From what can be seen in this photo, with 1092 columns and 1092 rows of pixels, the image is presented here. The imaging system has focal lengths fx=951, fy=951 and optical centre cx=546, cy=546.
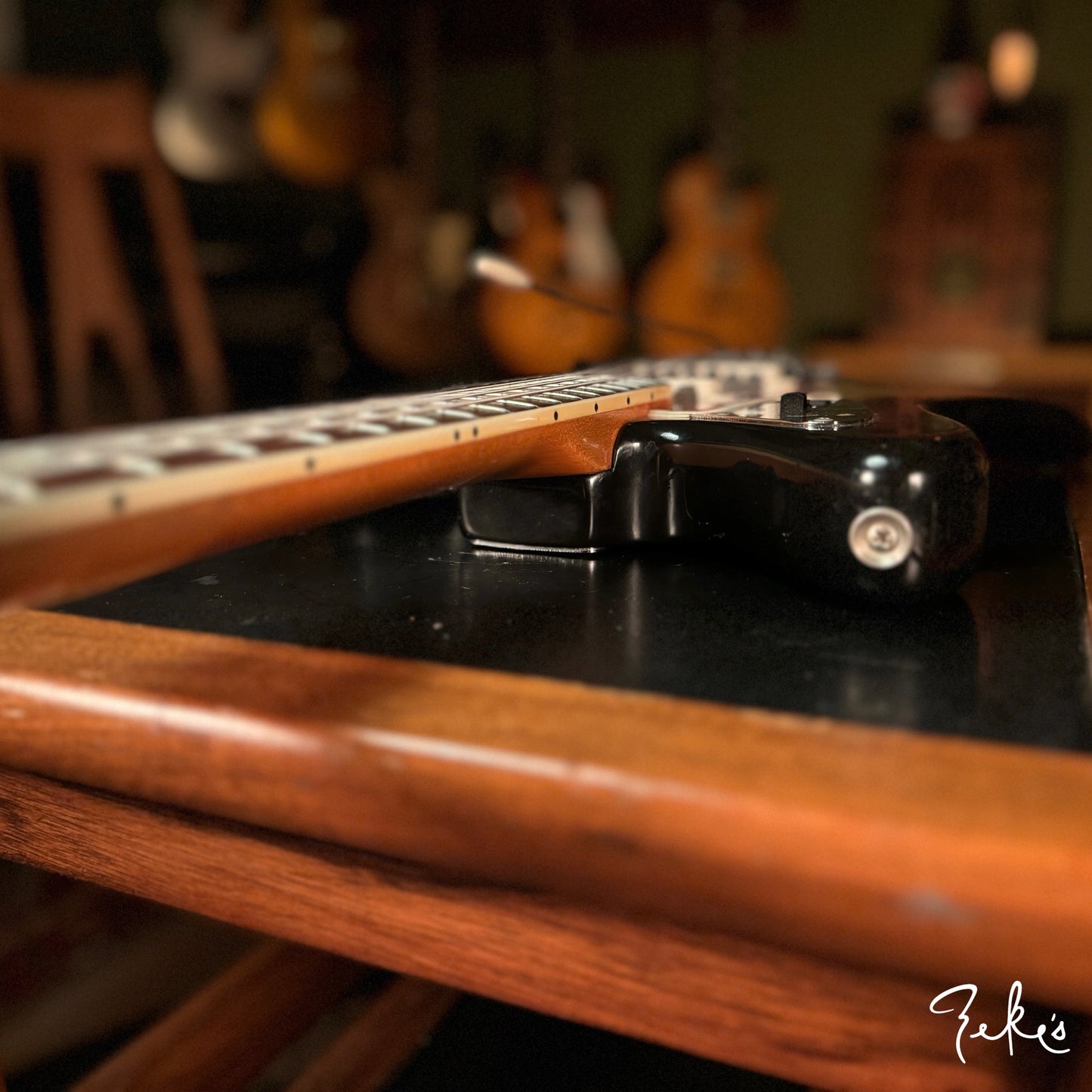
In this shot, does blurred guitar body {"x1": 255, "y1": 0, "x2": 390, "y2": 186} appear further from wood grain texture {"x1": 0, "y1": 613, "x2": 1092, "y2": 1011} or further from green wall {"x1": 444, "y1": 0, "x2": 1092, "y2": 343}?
wood grain texture {"x1": 0, "y1": 613, "x2": 1092, "y2": 1011}

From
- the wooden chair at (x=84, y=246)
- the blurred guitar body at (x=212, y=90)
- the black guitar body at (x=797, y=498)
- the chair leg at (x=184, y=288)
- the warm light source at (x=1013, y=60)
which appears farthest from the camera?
the blurred guitar body at (x=212, y=90)

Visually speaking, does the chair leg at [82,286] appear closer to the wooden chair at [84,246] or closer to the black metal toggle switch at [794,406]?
the wooden chair at [84,246]

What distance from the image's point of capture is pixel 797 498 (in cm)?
39

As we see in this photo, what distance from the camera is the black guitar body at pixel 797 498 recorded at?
36 centimetres

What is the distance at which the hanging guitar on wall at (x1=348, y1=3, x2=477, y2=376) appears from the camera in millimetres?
2312

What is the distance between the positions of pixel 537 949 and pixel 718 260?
2.10m

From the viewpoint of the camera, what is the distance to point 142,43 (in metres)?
2.69

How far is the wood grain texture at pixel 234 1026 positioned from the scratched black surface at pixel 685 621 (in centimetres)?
32

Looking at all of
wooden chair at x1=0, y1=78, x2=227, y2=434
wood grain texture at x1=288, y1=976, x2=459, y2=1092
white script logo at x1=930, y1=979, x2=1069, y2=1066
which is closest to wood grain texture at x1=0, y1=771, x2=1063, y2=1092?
white script logo at x1=930, y1=979, x2=1069, y2=1066

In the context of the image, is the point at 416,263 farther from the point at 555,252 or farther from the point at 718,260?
the point at 718,260

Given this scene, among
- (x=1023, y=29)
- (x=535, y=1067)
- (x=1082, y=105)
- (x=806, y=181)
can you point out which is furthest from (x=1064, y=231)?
(x=535, y=1067)

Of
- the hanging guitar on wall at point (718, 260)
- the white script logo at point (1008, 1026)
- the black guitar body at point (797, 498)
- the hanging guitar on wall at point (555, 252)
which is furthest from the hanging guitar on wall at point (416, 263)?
the white script logo at point (1008, 1026)

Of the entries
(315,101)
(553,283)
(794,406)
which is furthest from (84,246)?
(794,406)

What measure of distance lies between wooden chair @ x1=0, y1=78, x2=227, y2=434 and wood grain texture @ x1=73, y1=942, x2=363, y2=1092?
3.07ft
